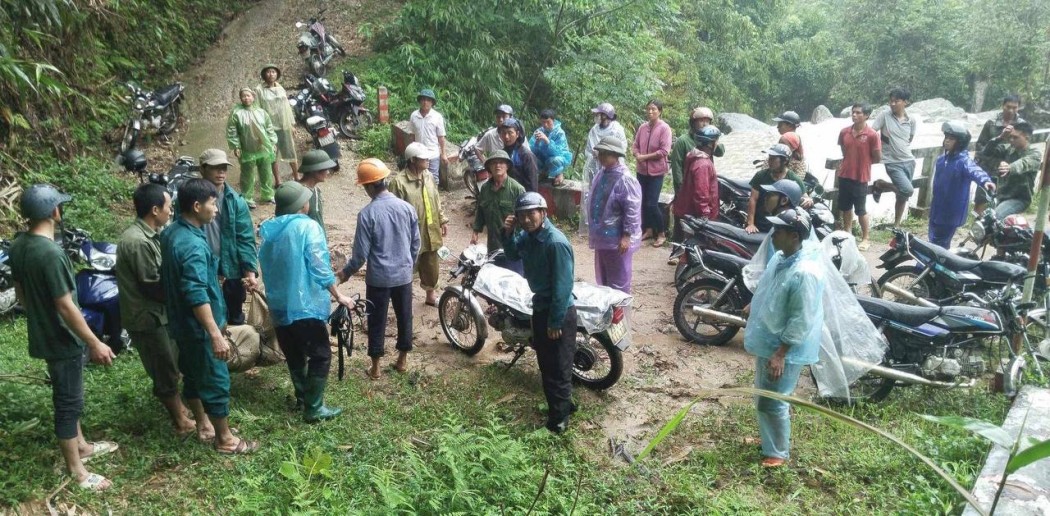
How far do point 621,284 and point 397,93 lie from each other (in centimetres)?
752

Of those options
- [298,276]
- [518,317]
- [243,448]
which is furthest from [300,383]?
[518,317]

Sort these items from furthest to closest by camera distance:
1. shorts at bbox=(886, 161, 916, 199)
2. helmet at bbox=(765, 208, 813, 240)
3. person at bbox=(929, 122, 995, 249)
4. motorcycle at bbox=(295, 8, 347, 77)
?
motorcycle at bbox=(295, 8, 347, 77)
shorts at bbox=(886, 161, 916, 199)
person at bbox=(929, 122, 995, 249)
helmet at bbox=(765, 208, 813, 240)

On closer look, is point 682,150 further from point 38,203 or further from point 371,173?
point 38,203

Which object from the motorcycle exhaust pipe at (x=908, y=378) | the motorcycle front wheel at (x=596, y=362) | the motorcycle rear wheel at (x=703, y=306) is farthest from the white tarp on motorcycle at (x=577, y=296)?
the motorcycle exhaust pipe at (x=908, y=378)

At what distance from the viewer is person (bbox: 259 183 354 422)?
4.42 m

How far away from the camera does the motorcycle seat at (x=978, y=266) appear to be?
5.99 m

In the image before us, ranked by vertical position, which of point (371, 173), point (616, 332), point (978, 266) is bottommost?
point (616, 332)

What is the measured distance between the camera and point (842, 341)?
4.75 meters

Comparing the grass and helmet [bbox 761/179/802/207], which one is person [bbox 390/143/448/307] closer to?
the grass

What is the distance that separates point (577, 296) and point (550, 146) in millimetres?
3957

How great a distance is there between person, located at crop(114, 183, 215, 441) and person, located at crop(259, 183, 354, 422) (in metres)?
0.60

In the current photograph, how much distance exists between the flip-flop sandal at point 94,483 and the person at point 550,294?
8.58 feet

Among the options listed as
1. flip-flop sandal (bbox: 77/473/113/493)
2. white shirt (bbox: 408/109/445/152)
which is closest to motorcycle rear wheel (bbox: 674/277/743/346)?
white shirt (bbox: 408/109/445/152)

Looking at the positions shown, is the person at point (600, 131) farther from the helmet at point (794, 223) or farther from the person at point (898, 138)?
the helmet at point (794, 223)
